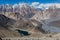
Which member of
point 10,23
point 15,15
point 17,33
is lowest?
point 17,33

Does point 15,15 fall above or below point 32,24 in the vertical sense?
above

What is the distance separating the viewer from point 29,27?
5522cm

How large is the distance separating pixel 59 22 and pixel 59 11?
22.2ft

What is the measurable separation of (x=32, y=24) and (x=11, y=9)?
17.5 meters

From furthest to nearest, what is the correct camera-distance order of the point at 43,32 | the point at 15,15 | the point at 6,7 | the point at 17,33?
the point at 6,7 → the point at 15,15 → the point at 43,32 → the point at 17,33

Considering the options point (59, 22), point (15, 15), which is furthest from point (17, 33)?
point (15, 15)

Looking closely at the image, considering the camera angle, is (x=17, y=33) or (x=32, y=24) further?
(x=32, y=24)

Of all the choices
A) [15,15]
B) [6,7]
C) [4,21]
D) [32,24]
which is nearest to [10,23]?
[4,21]

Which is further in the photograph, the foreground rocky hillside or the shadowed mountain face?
the shadowed mountain face

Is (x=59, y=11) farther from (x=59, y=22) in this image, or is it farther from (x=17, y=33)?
(x=17, y=33)

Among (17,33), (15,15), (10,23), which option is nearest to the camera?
(17,33)

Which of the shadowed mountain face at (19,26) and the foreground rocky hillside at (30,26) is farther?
the shadowed mountain face at (19,26)

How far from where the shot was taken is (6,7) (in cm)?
7119

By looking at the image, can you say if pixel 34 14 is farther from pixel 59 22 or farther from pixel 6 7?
pixel 59 22
